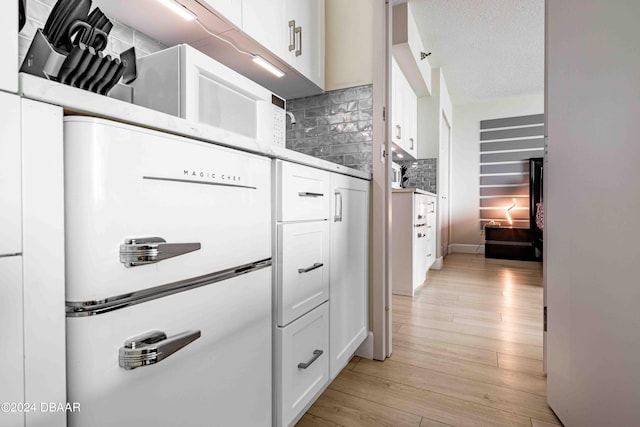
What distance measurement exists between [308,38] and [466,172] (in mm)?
4988

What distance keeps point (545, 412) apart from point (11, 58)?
1812mm

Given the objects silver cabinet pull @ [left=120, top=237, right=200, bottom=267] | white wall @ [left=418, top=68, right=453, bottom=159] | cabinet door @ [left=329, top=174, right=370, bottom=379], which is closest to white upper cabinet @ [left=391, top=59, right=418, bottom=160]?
white wall @ [left=418, top=68, right=453, bottom=159]

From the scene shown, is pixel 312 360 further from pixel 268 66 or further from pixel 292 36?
pixel 292 36

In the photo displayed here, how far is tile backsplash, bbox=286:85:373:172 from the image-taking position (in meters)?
1.67

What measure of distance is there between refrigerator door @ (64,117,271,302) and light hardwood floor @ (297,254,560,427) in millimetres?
885

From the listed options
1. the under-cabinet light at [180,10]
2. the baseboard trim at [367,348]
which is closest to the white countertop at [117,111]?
the under-cabinet light at [180,10]

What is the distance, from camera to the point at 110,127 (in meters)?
0.50

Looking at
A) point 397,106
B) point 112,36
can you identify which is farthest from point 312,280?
point 397,106

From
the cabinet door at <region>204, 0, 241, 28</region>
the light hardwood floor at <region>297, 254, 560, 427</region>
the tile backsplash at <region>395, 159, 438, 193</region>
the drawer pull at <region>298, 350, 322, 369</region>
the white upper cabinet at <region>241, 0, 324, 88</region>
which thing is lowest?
the light hardwood floor at <region>297, 254, 560, 427</region>

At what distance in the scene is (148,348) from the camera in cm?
54

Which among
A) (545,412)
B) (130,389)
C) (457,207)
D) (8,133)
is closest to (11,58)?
(8,133)

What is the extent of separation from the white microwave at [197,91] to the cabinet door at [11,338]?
630 millimetres

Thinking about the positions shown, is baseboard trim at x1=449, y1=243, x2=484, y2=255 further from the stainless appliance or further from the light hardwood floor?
the stainless appliance

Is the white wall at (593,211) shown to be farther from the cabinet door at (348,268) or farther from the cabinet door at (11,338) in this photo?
the cabinet door at (11,338)
